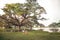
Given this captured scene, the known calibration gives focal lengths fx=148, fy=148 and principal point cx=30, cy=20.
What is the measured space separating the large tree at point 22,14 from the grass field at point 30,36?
4.5 inches

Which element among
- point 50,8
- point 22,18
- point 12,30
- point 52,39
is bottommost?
point 52,39

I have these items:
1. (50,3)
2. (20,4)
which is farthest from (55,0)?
(20,4)

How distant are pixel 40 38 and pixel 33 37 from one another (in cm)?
10

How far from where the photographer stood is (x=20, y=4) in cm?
211

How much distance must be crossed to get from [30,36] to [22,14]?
1.09 feet

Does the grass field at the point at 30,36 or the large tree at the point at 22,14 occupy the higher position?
the large tree at the point at 22,14

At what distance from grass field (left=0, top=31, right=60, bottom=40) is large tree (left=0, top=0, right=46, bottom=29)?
115 millimetres

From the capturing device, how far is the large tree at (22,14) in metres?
2.10

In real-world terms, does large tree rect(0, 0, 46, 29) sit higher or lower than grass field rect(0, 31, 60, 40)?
higher

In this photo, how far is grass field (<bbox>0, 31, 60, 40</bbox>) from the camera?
2.05 meters

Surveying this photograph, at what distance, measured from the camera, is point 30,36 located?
6.77 feet

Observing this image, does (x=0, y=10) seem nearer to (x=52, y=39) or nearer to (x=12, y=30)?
(x=12, y=30)

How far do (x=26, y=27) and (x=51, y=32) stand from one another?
1.19ft

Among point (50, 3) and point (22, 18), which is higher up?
point (50, 3)
